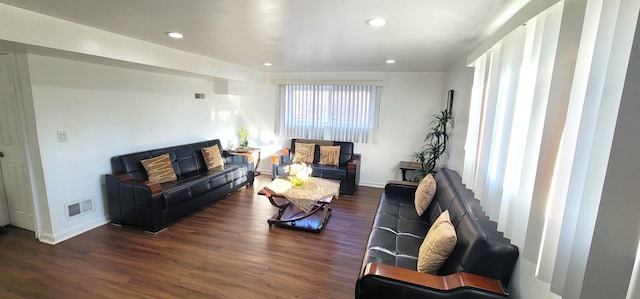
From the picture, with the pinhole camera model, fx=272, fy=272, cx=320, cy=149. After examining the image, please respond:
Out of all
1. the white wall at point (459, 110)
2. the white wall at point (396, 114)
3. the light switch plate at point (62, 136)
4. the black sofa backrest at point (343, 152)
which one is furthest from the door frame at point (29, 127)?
the white wall at point (459, 110)

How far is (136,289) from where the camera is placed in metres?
Answer: 2.24

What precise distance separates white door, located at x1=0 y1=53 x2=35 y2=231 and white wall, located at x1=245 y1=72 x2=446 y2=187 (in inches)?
149

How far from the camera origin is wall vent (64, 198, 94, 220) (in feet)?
10.0

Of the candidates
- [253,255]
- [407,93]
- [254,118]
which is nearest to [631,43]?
Result: [253,255]

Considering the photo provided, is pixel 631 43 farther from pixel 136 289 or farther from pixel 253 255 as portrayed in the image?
pixel 136 289

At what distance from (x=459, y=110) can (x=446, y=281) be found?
2.59 m

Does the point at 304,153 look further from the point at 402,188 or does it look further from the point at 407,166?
the point at 402,188

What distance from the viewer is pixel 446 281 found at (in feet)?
5.38

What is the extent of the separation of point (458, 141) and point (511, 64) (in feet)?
5.95

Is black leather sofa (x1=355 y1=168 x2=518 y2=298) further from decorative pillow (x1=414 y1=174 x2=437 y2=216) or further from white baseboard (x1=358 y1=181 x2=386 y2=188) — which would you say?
white baseboard (x1=358 y1=181 x2=386 y2=188)

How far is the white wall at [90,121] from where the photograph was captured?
9.31 ft

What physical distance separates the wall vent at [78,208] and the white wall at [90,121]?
46 mm

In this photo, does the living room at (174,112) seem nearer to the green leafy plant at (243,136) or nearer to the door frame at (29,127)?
the door frame at (29,127)

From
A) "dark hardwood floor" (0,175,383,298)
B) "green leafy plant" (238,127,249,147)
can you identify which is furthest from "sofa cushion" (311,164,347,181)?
"green leafy plant" (238,127,249,147)
